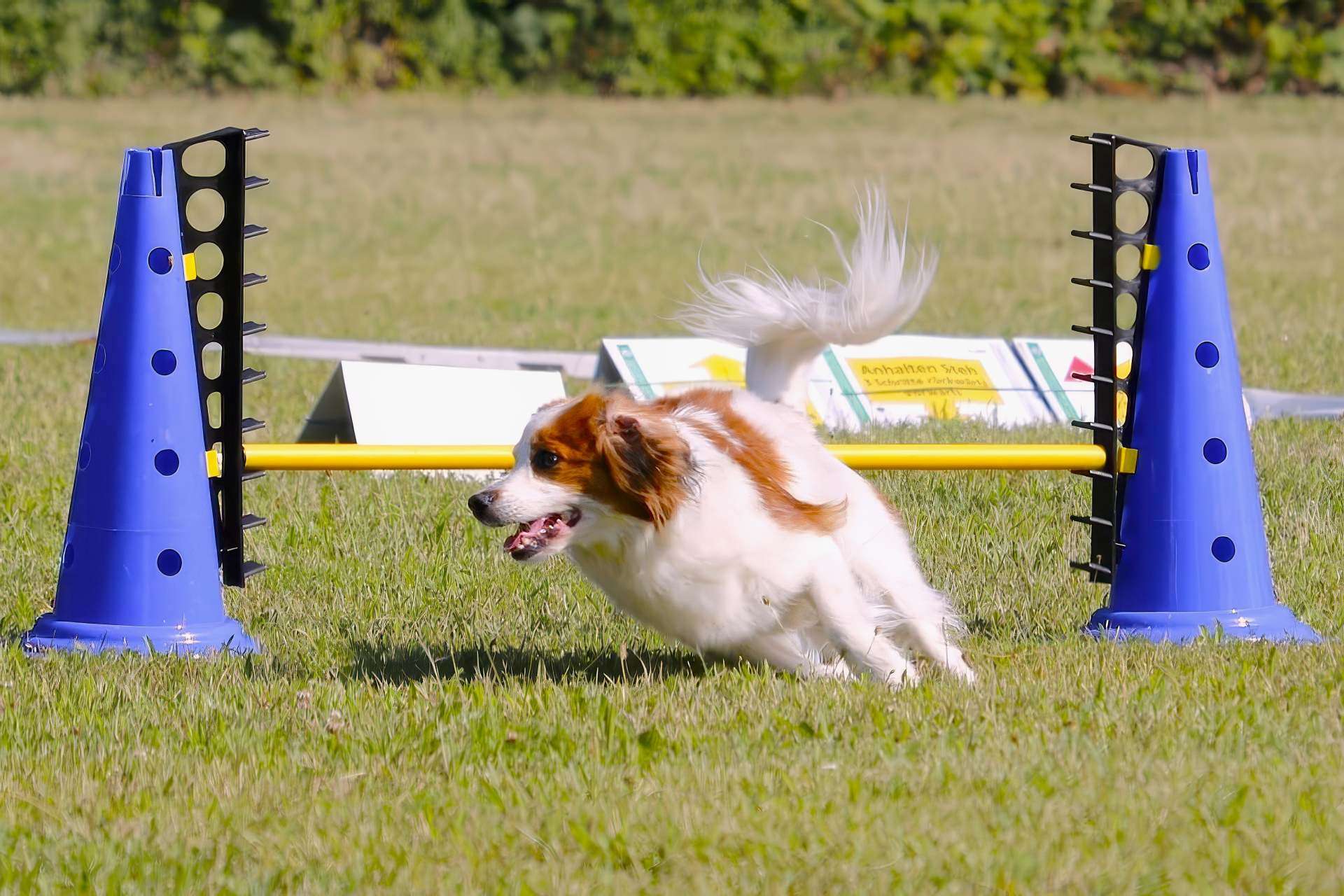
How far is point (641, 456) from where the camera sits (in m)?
3.88

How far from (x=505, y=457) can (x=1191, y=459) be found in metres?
1.72

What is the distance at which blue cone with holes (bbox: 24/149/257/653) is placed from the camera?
170 inches

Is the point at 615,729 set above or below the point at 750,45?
above

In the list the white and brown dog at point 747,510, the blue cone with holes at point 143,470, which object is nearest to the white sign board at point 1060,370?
the white and brown dog at point 747,510

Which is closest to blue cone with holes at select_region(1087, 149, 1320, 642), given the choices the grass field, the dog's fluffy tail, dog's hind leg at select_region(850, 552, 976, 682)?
the grass field

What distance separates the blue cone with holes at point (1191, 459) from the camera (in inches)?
177

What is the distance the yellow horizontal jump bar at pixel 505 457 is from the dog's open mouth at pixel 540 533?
18.1 inches

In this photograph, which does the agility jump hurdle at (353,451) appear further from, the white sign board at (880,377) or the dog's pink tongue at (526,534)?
the white sign board at (880,377)

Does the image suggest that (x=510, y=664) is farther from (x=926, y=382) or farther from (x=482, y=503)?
(x=926, y=382)

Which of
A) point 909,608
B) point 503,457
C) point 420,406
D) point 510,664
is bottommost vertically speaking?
point 420,406

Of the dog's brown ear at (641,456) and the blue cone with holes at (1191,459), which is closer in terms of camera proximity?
the dog's brown ear at (641,456)

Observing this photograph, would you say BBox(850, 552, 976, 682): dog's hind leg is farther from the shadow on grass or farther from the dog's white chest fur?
the shadow on grass

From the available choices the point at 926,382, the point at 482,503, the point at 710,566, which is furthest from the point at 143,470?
the point at 926,382

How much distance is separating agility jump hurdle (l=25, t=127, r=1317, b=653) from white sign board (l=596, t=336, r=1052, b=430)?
2888 mm
